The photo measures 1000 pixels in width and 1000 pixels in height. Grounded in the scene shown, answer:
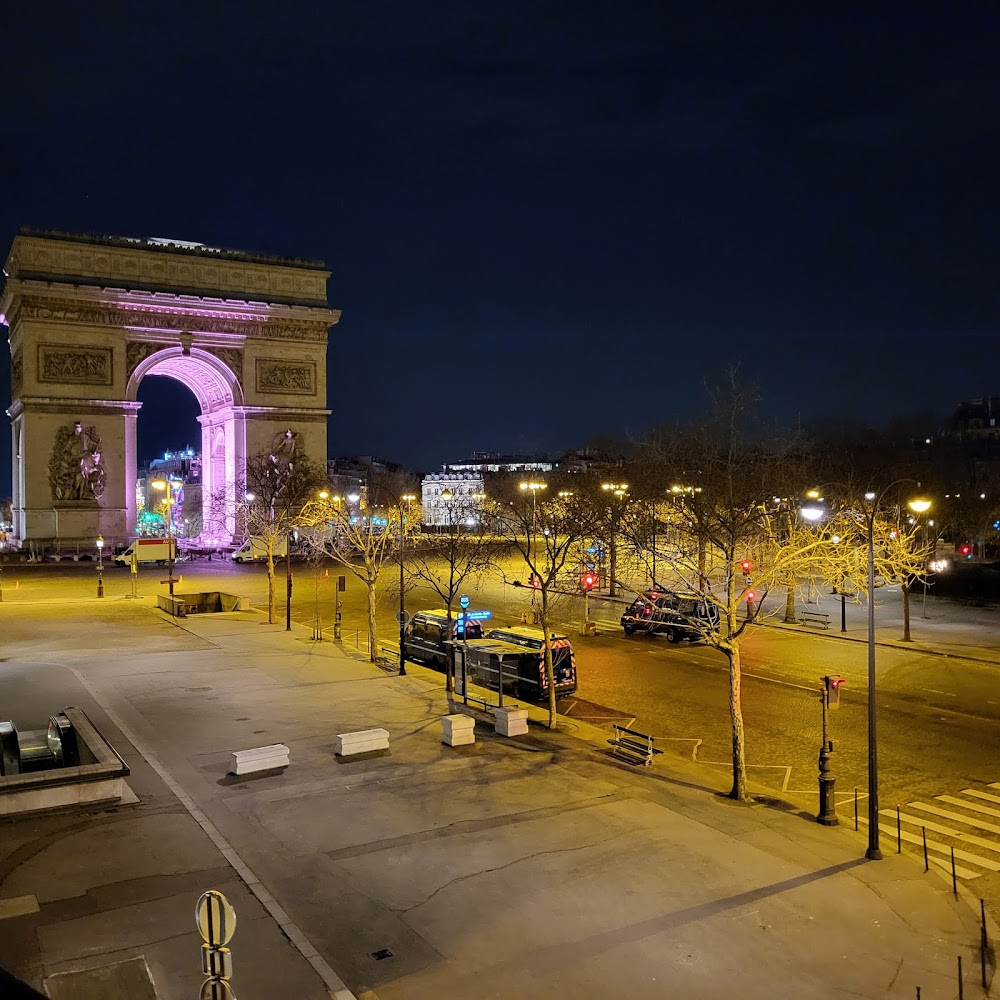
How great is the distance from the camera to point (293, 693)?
19.6 metres

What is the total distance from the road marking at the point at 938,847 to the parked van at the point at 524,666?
8.15 m

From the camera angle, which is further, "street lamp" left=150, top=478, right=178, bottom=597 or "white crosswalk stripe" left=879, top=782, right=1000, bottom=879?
"street lamp" left=150, top=478, right=178, bottom=597

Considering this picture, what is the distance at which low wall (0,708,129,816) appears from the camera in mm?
11617

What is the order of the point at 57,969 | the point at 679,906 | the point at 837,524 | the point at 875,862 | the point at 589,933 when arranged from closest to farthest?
the point at 57,969 → the point at 589,933 → the point at 679,906 → the point at 875,862 → the point at 837,524

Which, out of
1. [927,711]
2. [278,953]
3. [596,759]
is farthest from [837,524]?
[278,953]

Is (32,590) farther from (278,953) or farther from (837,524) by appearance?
(278,953)

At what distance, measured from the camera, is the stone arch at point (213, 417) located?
64.9 metres

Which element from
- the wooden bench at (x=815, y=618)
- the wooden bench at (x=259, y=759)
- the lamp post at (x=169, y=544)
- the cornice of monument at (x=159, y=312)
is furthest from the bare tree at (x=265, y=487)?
the wooden bench at (x=259, y=759)

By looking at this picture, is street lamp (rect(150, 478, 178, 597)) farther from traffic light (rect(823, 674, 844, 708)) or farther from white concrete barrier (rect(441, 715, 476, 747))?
traffic light (rect(823, 674, 844, 708))

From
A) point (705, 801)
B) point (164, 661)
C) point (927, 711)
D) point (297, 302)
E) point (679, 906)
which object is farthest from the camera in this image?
point (297, 302)

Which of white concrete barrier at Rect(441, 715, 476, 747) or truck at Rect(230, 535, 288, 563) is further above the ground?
truck at Rect(230, 535, 288, 563)

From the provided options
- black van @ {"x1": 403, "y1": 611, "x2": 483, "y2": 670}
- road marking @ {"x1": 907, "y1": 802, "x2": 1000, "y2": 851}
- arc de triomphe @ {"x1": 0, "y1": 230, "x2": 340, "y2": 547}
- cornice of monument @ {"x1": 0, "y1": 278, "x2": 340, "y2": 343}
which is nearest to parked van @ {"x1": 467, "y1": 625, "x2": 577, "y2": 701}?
black van @ {"x1": 403, "y1": 611, "x2": 483, "y2": 670}

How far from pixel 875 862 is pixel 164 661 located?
715 inches

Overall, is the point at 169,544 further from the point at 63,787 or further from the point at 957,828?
the point at 957,828
